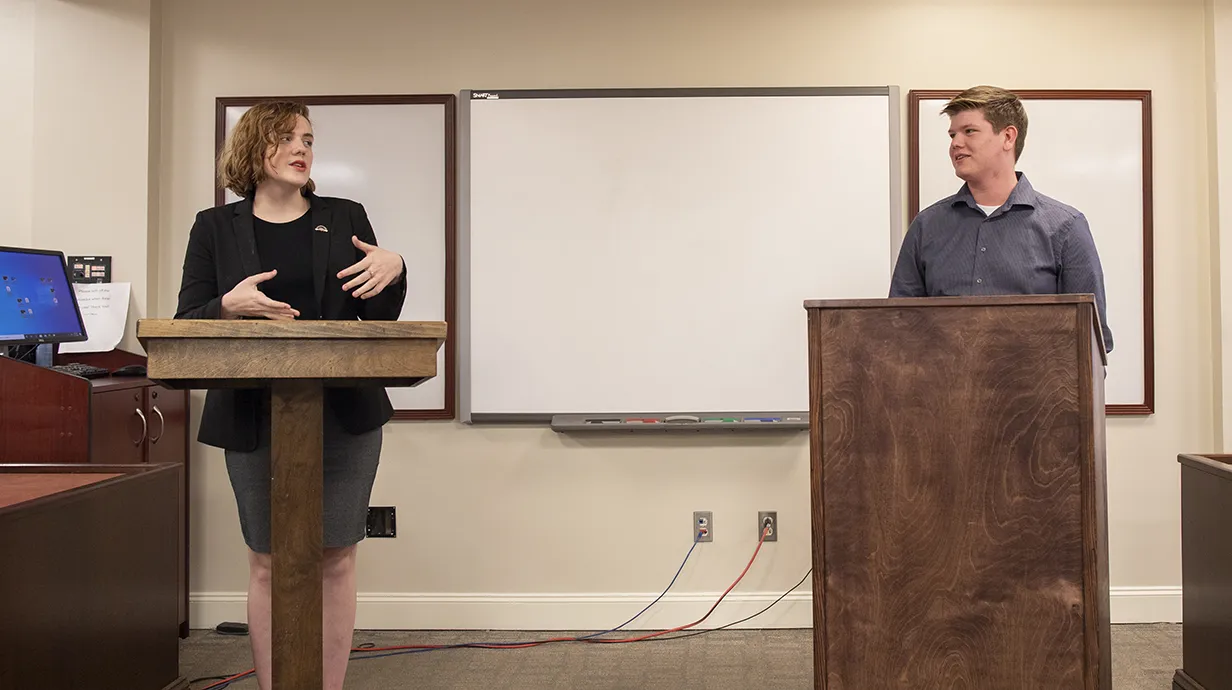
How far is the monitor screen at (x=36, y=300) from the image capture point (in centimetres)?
261

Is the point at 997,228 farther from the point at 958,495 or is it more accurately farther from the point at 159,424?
the point at 159,424

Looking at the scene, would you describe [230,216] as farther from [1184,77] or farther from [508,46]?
[1184,77]

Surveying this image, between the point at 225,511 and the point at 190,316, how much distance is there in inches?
73.0

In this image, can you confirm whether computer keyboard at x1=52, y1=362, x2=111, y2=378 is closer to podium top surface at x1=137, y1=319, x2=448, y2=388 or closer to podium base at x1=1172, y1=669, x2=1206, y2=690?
podium top surface at x1=137, y1=319, x2=448, y2=388

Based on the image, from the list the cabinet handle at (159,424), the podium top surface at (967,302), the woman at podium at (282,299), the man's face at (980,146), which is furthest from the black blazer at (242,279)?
the man's face at (980,146)

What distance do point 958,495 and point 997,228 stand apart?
962 mm

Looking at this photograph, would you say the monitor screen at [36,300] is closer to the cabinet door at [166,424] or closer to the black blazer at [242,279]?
the cabinet door at [166,424]

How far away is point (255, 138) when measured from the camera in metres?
1.90

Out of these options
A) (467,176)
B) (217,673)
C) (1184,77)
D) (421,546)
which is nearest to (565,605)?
(421,546)

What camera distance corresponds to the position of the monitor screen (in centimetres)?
261

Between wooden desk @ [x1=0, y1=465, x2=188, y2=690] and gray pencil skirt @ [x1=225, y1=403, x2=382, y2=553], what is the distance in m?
0.29

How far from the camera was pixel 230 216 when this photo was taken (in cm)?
191

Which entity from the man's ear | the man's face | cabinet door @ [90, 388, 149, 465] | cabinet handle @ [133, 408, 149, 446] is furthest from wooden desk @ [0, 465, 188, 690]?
the man's ear

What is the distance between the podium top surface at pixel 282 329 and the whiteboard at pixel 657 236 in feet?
6.18
